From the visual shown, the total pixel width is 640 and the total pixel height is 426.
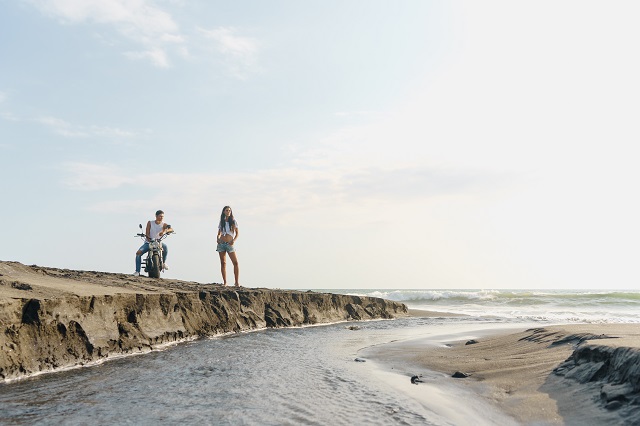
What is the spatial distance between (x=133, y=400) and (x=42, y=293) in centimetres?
233

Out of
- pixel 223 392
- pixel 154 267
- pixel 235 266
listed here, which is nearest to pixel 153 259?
pixel 154 267

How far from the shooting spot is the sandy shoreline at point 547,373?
3.65 m

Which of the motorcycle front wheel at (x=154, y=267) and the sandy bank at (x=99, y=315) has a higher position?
the motorcycle front wheel at (x=154, y=267)

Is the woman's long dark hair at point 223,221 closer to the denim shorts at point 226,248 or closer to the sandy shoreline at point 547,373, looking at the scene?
the denim shorts at point 226,248

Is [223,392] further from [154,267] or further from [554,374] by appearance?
[154,267]

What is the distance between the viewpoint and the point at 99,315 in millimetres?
6559

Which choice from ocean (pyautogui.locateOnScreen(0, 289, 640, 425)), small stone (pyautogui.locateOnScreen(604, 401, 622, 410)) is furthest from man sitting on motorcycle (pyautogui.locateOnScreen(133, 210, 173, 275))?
small stone (pyautogui.locateOnScreen(604, 401, 622, 410))

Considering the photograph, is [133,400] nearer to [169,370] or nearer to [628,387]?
[169,370]

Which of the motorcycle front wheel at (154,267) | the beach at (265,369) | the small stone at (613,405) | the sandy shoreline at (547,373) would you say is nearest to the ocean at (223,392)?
the beach at (265,369)

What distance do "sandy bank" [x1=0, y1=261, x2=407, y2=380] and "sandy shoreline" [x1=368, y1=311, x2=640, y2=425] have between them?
3.32m

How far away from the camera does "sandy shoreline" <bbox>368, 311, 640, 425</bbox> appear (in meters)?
3.65

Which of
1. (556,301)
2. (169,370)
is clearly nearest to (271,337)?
(169,370)

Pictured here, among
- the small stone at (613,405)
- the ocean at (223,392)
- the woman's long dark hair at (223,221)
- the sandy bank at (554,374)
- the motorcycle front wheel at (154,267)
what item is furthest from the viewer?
the woman's long dark hair at (223,221)

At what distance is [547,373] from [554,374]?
0.14 meters
